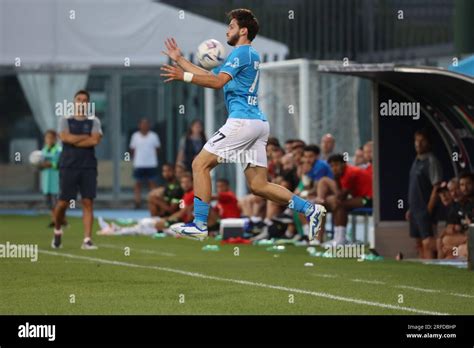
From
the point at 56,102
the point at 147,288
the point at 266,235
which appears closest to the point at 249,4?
the point at 56,102

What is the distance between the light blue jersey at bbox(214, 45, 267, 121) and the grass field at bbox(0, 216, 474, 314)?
1850mm

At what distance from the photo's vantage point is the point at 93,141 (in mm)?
20406

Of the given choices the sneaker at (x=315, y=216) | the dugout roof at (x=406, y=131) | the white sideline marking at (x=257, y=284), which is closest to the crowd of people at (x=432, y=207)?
the dugout roof at (x=406, y=131)

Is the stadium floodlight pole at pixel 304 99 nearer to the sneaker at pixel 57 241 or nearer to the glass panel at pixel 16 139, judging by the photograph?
the sneaker at pixel 57 241

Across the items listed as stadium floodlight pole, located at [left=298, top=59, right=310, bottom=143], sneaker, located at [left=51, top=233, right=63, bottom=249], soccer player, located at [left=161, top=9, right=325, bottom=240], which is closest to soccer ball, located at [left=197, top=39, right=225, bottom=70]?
soccer player, located at [left=161, top=9, right=325, bottom=240]

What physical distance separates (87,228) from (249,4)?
50.6 feet

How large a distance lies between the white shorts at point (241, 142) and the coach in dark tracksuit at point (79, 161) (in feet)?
18.7

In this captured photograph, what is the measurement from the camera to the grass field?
43.0 ft

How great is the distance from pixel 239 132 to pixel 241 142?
0.10 meters

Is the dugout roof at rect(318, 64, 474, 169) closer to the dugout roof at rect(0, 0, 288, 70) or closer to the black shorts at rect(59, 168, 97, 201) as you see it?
the black shorts at rect(59, 168, 97, 201)

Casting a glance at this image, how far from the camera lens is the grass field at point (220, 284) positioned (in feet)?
43.0

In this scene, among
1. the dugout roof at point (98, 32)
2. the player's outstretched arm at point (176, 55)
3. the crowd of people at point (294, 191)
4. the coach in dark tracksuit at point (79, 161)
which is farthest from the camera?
the dugout roof at point (98, 32)

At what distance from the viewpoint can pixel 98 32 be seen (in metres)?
33.3
